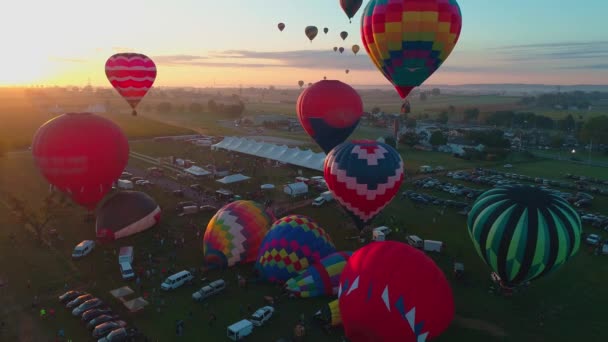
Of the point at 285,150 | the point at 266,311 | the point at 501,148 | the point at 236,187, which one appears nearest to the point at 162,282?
the point at 266,311

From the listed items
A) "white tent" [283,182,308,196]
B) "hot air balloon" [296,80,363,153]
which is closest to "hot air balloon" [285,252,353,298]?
"hot air balloon" [296,80,363,153]

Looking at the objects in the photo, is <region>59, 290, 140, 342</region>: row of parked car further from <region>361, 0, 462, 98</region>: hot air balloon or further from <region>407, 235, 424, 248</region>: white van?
<region>361, 0, 462, 98</region>: hot air balloon

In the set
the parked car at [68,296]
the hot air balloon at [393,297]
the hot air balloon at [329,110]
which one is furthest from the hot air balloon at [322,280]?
the hot air balloon at [329,110]

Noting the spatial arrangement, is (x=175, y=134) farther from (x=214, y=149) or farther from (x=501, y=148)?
(x=501, y=148)

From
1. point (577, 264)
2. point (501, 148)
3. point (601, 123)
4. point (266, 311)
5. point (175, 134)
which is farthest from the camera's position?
point (175, 134)

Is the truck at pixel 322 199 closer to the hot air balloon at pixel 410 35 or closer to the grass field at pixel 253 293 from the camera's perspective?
the grass field at pixel 253 293

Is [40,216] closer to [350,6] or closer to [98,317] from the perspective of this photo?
[98,317]
